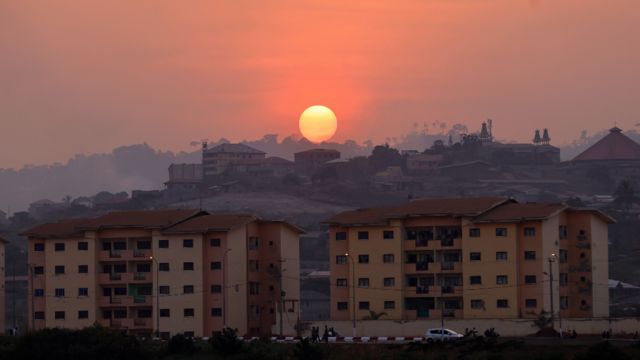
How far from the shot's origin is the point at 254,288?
9831cm

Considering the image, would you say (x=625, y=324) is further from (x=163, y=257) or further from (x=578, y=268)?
(x=163, y=257)

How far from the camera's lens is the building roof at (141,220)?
98.8 meters

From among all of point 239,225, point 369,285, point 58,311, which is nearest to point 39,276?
point 58,311

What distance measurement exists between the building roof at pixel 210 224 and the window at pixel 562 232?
60.2 ft

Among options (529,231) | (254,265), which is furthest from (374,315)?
(529,231)

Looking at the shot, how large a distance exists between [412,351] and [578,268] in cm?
2768

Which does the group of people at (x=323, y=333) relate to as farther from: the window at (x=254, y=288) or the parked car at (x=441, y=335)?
the window at (x=254, y=288)

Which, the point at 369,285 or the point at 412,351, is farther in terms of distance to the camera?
the point at 369,285

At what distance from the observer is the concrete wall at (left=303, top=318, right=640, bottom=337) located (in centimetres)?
8606

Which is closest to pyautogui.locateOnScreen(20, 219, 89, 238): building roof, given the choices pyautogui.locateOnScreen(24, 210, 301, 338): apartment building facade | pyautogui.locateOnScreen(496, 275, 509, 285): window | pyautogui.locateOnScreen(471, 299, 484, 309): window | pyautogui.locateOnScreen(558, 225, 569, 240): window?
pyautogui.locateOnScreen(24, 210, 301, 338): apartment building facade

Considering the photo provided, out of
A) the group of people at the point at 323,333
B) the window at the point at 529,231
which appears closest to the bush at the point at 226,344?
the group of people at the point at 323,333

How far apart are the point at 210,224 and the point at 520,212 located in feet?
60.2

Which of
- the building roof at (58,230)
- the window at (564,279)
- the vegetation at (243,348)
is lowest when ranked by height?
the vegetation at (243,348)

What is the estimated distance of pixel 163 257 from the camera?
321 ft
